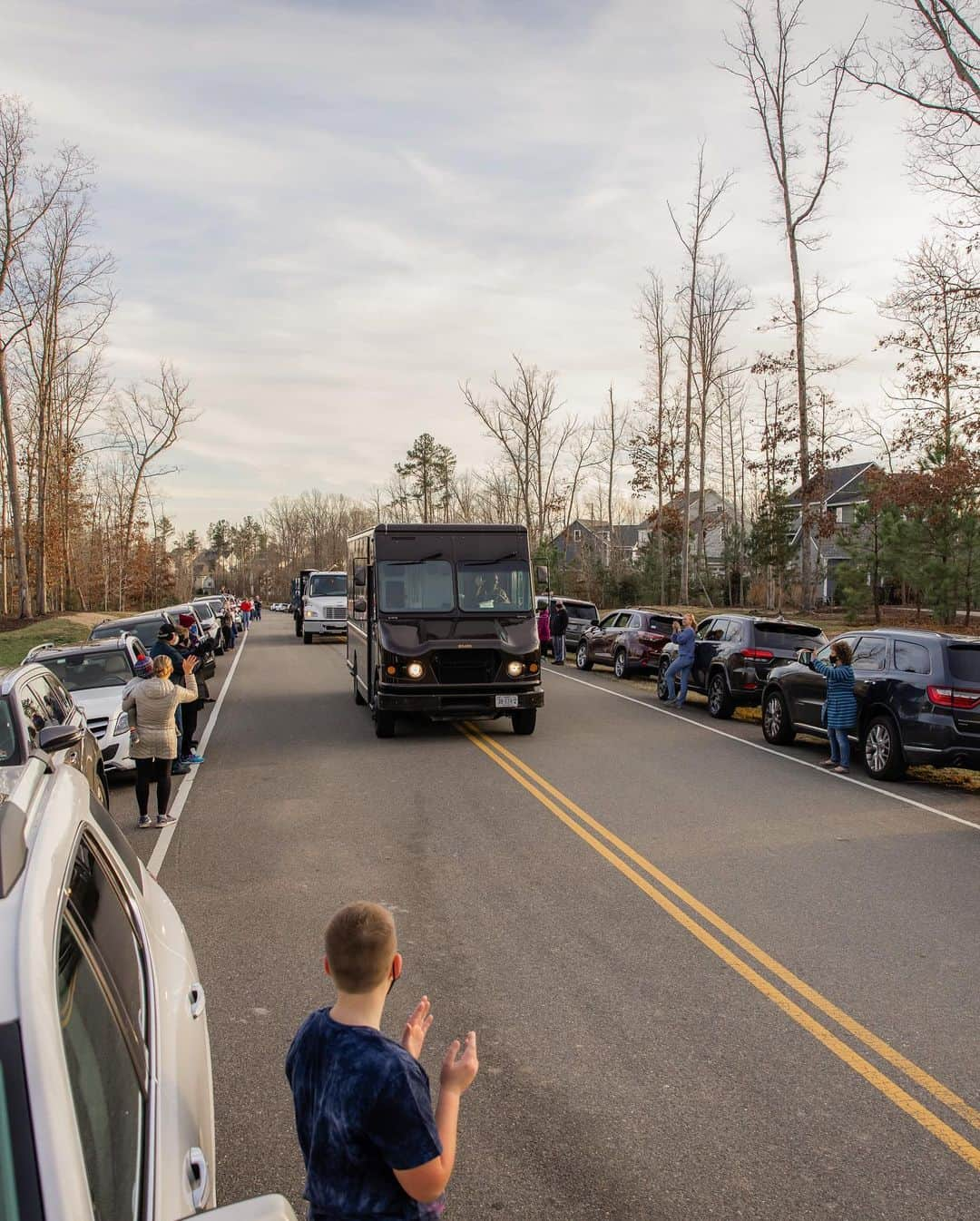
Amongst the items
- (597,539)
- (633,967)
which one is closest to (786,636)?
(633,967)

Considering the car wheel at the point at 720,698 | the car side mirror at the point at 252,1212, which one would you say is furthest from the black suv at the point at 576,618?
the car side mirror at the point at 252,1212

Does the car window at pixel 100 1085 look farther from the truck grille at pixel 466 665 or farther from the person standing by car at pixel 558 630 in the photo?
the person standing by car at pixel 558 630

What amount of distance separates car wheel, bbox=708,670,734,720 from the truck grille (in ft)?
15.9

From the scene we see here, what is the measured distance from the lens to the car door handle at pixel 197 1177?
2.26m

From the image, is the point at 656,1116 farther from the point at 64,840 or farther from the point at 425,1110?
the point at 64,840

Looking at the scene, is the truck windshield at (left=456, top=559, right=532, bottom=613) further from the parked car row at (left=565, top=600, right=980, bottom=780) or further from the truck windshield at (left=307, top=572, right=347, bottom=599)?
the truck windshield at (left=307, top=572, right=347, bottom=599)

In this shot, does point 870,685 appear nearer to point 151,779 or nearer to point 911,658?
point 911,658

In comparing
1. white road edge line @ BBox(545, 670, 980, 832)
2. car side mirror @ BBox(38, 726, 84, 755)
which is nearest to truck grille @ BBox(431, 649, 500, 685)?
white road edge line @ BBox(545, 670, 980, 832)

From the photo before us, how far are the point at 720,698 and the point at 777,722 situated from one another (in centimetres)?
268

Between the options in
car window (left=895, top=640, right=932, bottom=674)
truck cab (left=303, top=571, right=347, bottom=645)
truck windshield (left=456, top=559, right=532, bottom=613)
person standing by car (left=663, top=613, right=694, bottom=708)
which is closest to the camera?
car window (left=895, top=640, right=932, bottom=674)

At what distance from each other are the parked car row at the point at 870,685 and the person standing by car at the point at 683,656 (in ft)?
0.62

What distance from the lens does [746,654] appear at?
54.4 feet

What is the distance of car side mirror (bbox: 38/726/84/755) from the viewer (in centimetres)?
659

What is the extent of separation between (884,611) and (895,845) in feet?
107
